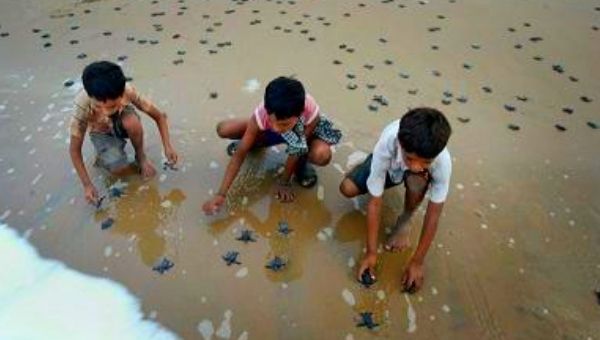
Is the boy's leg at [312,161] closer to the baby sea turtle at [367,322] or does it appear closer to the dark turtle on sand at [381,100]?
the baby sea turtle at [367,322]

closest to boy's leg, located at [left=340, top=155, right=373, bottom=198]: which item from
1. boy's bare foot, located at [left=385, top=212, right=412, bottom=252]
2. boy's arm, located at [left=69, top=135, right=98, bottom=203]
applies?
boy's bare foot, located at [left=385, top=212, right=412, bottom=252]

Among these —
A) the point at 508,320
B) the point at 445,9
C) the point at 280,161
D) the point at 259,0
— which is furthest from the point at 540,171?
the point at 259,0

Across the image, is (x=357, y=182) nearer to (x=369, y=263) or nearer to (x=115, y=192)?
(x=369, y=263)

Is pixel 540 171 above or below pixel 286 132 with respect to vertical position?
below

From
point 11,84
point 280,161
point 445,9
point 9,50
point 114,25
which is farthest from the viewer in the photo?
point 445,9

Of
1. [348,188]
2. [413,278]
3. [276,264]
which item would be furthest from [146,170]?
[413,278]

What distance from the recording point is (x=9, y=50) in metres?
4.86

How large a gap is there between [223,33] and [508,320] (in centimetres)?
368

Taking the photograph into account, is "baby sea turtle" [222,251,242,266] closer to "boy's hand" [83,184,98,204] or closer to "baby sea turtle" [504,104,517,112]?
"boy's hand" [83,184,98,204]

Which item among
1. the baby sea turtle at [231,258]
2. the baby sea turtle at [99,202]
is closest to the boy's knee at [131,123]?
the baby sea turtle at [99,202]

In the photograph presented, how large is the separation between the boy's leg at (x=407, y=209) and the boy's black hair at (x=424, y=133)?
1.23ft

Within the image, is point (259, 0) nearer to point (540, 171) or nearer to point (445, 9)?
point (445, 9)

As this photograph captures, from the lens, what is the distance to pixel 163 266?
2.67 meters

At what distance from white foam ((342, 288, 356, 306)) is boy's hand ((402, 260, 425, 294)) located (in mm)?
248
